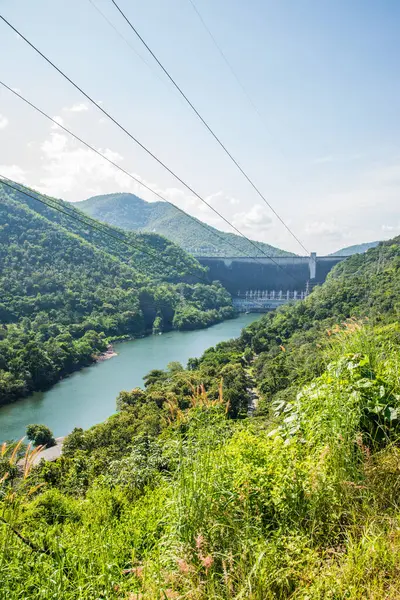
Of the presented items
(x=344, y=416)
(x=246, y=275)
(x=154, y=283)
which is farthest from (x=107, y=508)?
(x=246, y=275)

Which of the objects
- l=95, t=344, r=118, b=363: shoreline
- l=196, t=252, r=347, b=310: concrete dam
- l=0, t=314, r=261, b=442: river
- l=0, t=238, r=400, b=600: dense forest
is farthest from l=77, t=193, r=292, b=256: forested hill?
l=0, t=238, r=400, b=600: dense forest

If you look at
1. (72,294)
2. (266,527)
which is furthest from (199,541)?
(72,294)

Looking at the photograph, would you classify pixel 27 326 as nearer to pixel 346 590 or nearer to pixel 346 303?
pixel 346 303

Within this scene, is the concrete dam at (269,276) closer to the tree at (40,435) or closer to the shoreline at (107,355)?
the shoreline at (107,355)

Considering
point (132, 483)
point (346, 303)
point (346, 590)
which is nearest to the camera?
point (346, 590)

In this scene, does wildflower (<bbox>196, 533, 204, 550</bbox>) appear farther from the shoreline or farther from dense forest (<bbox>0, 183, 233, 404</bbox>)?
the shoreline
